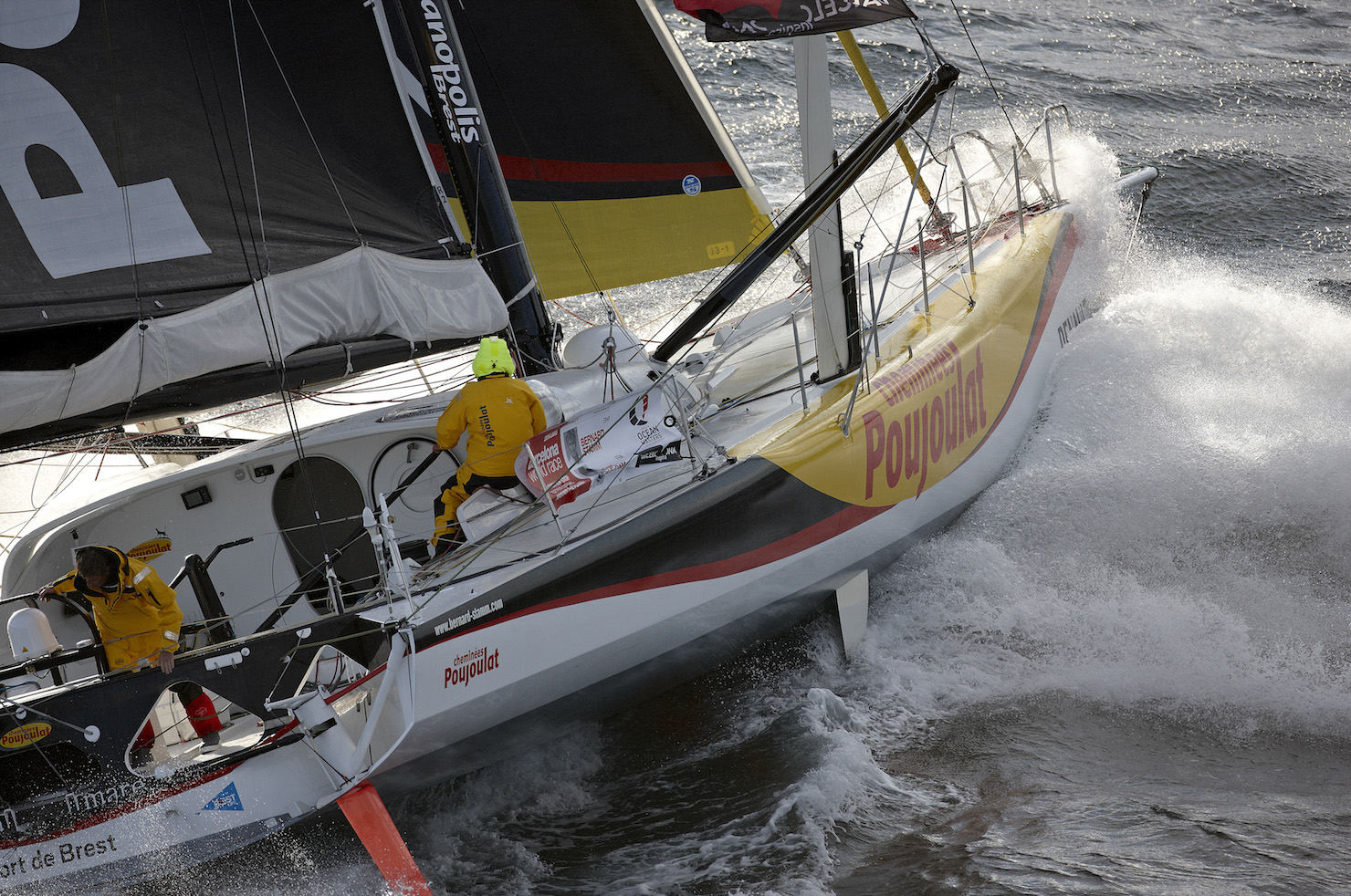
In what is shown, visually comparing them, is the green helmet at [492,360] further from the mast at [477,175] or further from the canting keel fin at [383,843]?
the canting keel fin at [383,843]

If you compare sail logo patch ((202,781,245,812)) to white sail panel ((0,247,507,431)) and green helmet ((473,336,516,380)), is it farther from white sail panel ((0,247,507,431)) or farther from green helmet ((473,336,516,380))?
green helmet ((473,336,516,380))

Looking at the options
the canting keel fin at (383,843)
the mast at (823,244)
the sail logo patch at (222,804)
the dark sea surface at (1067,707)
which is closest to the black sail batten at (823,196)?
the mast at (823,244)

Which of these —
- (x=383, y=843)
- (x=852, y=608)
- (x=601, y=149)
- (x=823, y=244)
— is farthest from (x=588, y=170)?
(x=383, y=843)

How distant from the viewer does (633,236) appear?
5.66m

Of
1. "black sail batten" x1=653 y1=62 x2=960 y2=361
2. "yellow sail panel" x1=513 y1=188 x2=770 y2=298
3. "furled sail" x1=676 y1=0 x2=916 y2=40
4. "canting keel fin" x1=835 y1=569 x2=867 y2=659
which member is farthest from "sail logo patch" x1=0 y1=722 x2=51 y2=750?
"yellow sail panel" x1=513 y1=188 x2=770 y2=298

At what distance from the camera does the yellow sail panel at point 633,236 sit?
5.59 m

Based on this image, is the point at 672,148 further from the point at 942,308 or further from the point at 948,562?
the point at 948,562

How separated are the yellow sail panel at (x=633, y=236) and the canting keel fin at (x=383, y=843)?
3.09 meters

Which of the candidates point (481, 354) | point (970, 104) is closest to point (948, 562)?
point (481, 354)

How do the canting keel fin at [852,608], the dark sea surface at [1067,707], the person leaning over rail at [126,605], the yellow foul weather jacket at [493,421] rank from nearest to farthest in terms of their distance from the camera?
1. the dark sea surface at [1067,707]
2. the person leaning over rail at [126,605]
3. the yellow foul weather jacket at [493,421]
4. the canting keel fin at [852,608]

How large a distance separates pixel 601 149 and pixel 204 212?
2.13 m

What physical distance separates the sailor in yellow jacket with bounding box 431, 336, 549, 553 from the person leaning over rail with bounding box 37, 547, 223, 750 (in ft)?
2.94

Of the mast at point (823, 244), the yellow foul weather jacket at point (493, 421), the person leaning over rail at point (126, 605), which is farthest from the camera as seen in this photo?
the mast at point (823, 244)

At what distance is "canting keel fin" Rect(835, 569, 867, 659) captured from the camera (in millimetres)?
4289
